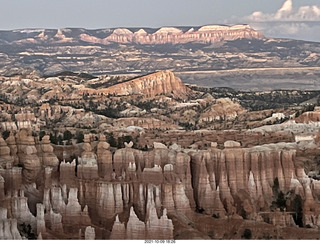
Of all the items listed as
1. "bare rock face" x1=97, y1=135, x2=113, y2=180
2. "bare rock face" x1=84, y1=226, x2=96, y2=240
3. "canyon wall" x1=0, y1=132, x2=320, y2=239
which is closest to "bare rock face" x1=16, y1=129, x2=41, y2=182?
"canyon wall" x1=0, y1=132, x2=320, y2=239

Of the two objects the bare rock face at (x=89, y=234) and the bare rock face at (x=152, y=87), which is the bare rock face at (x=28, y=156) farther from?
the bare rock face at (x=152, y=87)

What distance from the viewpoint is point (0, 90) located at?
143m

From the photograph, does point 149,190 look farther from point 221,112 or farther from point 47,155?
point 221,112

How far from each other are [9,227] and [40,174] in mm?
10425

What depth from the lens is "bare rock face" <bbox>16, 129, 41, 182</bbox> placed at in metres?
43.8

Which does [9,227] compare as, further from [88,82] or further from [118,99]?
[88,82]

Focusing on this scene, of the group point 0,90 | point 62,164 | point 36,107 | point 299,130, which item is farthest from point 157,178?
point 0,90

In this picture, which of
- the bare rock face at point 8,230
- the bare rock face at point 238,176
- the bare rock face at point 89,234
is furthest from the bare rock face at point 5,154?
the bare rock face at point 8,230

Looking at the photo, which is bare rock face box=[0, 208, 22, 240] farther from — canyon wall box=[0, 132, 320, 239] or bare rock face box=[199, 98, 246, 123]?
bare rock face box=[199, 98, 246, 123]

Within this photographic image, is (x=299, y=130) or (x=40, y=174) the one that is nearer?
(x=40, y=174)

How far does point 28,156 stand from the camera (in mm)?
44625

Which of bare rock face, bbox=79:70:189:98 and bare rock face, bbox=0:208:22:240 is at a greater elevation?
bare rock face, bbox=0:208:22:240

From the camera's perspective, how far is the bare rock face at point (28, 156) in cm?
4378

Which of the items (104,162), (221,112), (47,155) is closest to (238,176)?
(104,162)
